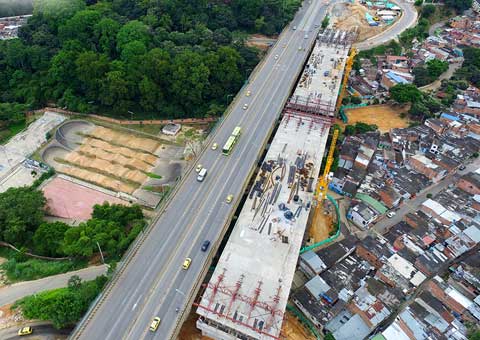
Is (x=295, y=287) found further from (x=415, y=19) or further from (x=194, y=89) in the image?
(x=415, y=19)

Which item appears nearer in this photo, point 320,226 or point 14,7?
point 320,226

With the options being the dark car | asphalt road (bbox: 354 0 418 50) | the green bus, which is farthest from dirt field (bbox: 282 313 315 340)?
asphalt road (bbox: 354 0 418 50)

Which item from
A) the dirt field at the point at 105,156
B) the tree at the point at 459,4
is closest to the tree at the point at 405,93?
the dirt field at the point at 105,156

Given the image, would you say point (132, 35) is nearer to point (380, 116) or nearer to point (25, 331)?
point (380, 116)

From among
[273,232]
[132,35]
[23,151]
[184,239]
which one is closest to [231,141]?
[273,232]

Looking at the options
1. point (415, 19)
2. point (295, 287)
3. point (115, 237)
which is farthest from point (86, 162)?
point (415, 19)

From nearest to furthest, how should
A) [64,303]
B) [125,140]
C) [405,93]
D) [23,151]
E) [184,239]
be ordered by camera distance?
[64,303] < [184,239] < [23,151] < [125,140] < [405,93]

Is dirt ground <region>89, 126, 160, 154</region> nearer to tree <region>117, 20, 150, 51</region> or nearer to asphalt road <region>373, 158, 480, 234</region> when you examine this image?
tree <region>117, 20, 150, 51</region>

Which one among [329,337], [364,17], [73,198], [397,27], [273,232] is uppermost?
[364,17]

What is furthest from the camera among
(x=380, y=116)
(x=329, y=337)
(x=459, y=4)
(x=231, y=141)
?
(x=459, y=4)
